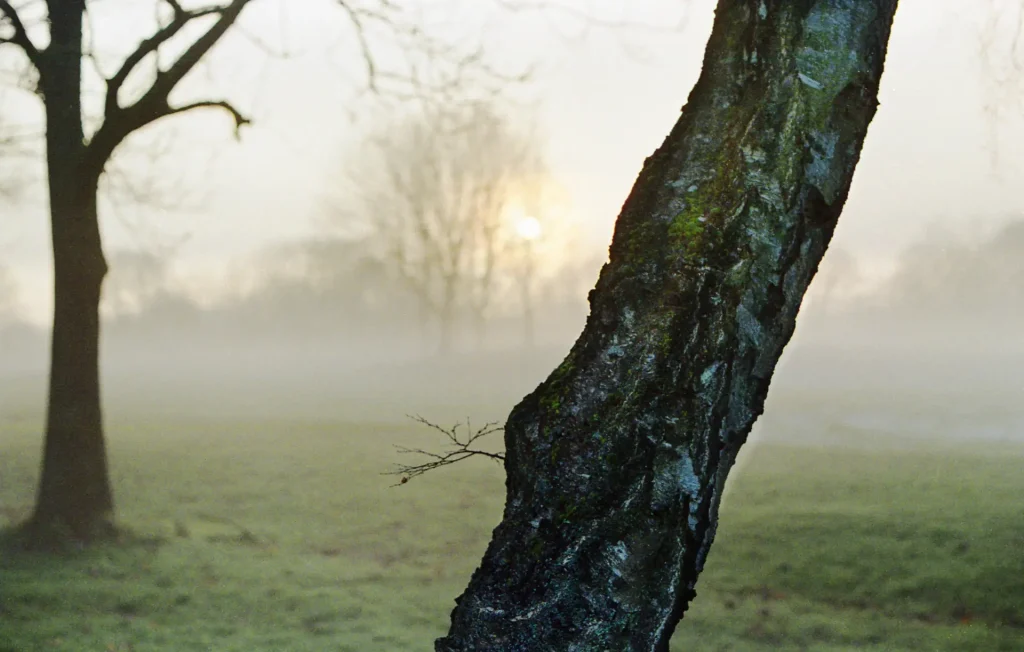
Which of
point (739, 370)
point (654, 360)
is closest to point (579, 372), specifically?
point (654, 360)

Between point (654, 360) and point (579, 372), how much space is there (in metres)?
0.16

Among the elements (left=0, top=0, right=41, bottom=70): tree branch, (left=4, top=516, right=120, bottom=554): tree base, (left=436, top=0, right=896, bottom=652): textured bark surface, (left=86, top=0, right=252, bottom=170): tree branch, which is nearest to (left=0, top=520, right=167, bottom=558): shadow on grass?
(left=4, top=516, right=120, bottom=554): tree base

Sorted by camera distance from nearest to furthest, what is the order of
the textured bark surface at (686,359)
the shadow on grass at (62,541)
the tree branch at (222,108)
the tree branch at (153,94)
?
the textured bark surface at (686,359) < the shadow on grass at (62,541) < the tree branch at (153,94) < the tree branch at (222,108)

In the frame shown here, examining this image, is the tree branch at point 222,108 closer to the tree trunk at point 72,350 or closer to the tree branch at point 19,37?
the tree trunk at point 72,350

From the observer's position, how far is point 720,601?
5395 mm

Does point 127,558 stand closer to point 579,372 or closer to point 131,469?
point 131,469

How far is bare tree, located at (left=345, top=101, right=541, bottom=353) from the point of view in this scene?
7598 mm

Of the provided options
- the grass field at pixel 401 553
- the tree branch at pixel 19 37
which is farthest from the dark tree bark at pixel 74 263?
the grass field at pixel 401 553

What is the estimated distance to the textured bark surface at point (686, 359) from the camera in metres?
1.75

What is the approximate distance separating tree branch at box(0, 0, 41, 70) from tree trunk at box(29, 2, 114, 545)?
165 millimetres

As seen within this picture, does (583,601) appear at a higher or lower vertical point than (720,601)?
higher

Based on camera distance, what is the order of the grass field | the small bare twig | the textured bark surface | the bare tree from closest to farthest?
the textured bark surface
the small bare twig
the grass field
the bare tree

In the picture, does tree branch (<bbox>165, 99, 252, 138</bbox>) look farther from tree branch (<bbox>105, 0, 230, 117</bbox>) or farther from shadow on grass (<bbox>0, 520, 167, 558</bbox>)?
shadow on grass (<bbox>0, 520, 167, 558</bbox>)

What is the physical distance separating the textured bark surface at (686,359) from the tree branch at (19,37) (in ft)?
19.3
